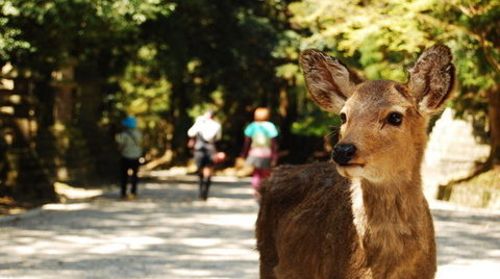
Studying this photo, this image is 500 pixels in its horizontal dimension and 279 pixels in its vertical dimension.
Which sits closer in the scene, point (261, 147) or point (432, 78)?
point (432, 78)

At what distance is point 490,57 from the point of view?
658 inches

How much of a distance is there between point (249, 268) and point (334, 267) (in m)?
5.42

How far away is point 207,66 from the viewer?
97.0 ft

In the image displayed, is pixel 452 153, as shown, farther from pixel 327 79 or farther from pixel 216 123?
pixel 327 79

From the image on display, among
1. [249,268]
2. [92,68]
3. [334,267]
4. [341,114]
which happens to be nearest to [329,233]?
[334,267]

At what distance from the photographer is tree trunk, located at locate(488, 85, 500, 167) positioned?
20016 millimetres

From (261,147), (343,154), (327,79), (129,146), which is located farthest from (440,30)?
(343,154)

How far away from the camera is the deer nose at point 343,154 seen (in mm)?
4371

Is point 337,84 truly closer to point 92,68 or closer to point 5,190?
point 5,190

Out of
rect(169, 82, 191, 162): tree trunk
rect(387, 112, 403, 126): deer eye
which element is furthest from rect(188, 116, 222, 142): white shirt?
rect(169, 82, 191, 162): tree trunk

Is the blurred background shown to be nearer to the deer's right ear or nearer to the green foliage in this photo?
the green foliage

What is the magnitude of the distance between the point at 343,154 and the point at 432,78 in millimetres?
769

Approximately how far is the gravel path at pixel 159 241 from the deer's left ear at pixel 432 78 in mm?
4951

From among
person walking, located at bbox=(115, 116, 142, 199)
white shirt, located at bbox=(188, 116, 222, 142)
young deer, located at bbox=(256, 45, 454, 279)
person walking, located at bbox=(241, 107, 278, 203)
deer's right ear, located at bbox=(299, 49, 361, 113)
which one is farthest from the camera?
person walking, located at bbox=(115, 116, 142, 199)
